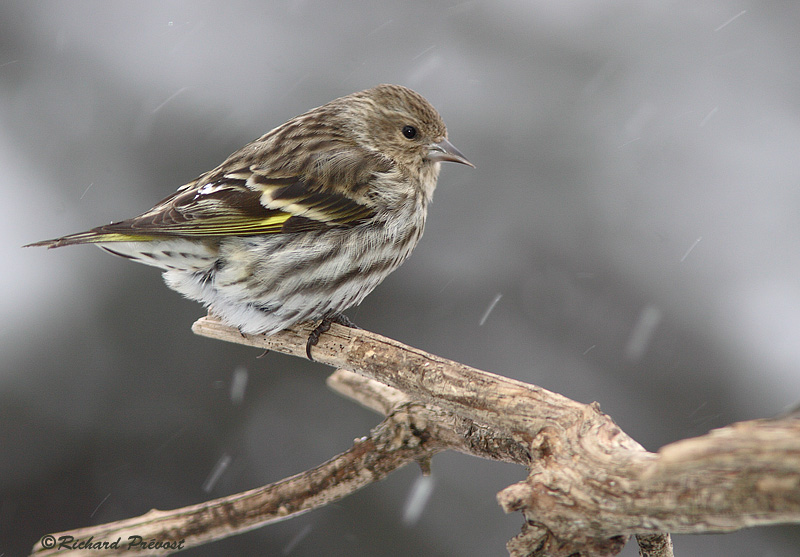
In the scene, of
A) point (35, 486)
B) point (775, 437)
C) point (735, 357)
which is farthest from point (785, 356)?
point (35, 486)

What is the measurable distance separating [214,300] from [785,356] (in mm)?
3441

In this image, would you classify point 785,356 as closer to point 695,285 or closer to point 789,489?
point 695,285

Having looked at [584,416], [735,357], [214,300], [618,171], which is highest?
[618,171]

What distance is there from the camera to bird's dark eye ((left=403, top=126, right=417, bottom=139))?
368 cm

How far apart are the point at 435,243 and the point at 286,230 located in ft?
6.33

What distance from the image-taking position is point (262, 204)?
326cm

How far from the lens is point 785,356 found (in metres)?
4.62

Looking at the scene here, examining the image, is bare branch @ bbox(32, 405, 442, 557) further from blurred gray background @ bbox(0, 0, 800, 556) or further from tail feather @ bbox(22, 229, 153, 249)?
blurred gray background @ bbox(0, 0, 800, 556)

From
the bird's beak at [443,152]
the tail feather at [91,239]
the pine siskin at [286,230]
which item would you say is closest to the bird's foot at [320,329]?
the pine siskin at [286,230]

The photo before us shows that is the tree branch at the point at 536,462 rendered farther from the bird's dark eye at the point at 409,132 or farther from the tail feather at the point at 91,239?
the bird's dark eye at the point at 409,132

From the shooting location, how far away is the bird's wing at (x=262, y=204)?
314 cm

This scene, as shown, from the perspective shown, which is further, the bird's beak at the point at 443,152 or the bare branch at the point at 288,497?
the bird's beak at the point at 443,152

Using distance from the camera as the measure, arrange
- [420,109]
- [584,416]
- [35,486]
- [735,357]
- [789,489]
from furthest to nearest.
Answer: [735,357] < [35,486] < [420,109] < [584,416] < [789,489]

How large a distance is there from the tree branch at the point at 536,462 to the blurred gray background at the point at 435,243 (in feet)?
4.26
